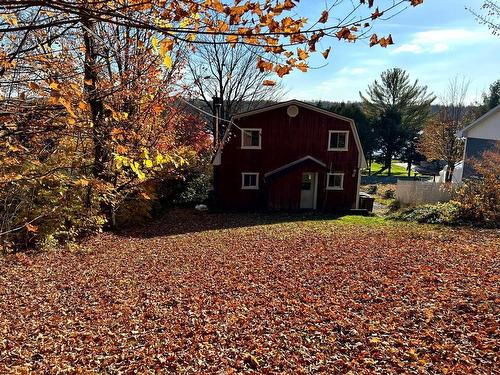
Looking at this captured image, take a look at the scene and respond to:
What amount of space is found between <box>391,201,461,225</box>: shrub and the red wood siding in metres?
3.54

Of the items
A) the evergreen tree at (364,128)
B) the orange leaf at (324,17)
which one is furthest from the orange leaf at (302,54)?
the evergreen tree at (364,128)

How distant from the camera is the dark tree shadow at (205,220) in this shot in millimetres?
14484

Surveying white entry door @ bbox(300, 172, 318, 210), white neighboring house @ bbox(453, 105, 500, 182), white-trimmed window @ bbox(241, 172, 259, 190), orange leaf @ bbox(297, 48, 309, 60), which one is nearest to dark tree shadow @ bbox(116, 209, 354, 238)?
white entry door @ bbox(300, 172, 318, 210)

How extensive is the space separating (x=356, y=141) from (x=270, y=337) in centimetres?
1571

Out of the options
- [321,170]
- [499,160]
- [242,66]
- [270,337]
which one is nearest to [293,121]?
[321,170]

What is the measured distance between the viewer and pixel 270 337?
17.4ft

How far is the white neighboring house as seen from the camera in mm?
19938

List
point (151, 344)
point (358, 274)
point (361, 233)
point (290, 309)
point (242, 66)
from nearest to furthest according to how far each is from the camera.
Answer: point (151, 344) → point (290, 309) → point (358, 274) → point (361, 233) → point (242, 66)

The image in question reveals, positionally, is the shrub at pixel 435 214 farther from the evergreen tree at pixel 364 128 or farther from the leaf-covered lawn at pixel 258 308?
the evergreen tree at pixel 364 128

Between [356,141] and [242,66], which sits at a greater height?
[242,66]

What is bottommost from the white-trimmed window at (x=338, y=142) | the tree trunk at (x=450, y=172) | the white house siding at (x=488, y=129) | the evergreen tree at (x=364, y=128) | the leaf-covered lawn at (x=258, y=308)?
the leaf-covered lawn at (x=258, y=308)

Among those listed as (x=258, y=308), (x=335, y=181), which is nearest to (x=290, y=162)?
(x=335, y=181)

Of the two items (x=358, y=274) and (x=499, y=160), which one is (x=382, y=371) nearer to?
(x=358, y=274)

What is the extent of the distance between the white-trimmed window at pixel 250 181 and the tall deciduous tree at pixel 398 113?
90.8 ft
